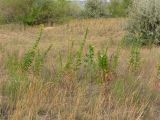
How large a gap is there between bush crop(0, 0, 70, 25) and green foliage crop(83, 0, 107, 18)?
3.25 metres

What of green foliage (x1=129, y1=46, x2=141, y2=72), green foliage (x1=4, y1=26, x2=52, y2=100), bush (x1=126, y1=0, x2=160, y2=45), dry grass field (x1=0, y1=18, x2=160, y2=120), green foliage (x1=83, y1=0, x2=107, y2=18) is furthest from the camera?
green foliage (x1=83, y1=0, x2=107, y2=18)

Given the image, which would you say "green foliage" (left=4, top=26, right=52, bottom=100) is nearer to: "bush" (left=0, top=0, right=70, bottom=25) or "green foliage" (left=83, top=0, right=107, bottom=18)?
"bush" (left=0, top=0, right=70, bottom=25)

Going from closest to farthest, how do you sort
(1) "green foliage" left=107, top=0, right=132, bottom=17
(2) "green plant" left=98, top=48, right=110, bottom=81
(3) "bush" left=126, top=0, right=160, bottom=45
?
(2) "green plant" left=98, top=48, right=110, bottom=81, (3) "bush" left=126, top=0, right=160, bottom=45, (1) "green foliage" left=107, top=0, right=132, bottom=17

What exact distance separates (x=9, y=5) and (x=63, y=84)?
30931 mm

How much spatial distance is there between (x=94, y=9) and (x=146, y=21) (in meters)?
26.5

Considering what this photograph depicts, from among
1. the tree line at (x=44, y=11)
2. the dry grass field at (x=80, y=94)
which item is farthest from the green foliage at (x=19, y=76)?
the tree line at (x=44, y=11)

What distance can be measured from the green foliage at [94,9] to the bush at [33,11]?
325cm

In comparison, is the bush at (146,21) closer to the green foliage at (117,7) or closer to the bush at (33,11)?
the bush at (33,11)

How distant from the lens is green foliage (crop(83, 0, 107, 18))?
38875mm

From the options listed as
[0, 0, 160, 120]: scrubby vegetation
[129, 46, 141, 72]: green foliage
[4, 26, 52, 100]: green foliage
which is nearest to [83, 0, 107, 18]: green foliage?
[0, 0, 160, 120]: scrubby vegetation

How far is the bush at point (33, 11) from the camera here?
108 ft

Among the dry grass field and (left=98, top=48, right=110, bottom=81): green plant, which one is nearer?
the dry grass field

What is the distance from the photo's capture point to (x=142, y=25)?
13383mm

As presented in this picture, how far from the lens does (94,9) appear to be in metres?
39.5
